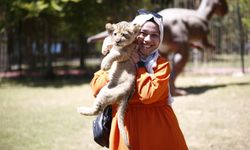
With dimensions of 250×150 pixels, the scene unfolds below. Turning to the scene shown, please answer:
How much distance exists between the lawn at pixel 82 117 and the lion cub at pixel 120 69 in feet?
9.36

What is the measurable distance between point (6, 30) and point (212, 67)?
7.46m

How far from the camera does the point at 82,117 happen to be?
8.13 m

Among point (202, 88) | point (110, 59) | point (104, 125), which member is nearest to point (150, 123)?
point (104, 125)

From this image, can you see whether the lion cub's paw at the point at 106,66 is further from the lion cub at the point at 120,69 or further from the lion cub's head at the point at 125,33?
the lion cub's head at the point at 125,33

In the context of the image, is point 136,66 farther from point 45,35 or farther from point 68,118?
point 45,35

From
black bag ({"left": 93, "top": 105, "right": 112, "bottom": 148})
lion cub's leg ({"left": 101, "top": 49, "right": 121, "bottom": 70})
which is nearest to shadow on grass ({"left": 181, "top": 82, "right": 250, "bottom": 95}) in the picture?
black bag ({"left": 93, "top": 105, "right": 112, "bottom": 148})

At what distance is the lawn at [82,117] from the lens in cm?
631

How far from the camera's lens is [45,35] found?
15.7m

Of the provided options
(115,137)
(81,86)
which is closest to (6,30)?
(81,86)

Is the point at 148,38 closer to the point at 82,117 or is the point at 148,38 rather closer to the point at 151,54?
the point at 151,54

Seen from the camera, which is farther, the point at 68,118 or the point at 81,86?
the point at 81,86

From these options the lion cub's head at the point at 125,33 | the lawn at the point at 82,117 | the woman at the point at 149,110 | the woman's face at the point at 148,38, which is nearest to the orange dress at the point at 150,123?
the woman at the point at 149,110

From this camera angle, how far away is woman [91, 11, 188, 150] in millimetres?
3285

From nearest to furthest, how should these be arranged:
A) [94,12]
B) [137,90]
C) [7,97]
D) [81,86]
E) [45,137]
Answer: [137,90], [45,137], [7,97], [81,86], [94,12]
